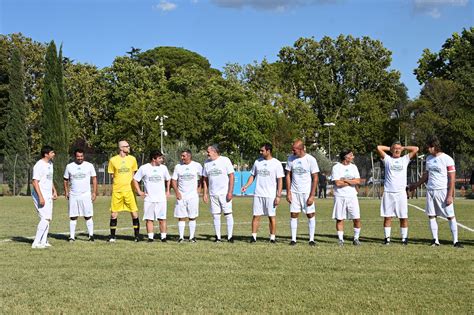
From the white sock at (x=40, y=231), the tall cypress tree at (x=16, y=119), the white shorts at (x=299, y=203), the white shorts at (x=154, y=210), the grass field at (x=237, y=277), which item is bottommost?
the grass field at (x=237, y=277)

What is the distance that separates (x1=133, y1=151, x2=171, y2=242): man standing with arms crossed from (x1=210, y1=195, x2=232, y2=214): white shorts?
1131mm

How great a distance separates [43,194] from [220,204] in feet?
12.7

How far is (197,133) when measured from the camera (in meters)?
66.6

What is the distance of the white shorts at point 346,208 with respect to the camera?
14500mm

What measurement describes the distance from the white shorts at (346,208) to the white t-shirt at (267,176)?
140 cm

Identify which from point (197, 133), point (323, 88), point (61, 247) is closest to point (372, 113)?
point (323, 88)

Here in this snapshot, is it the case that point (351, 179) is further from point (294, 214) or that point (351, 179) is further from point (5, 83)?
point (5, 83)

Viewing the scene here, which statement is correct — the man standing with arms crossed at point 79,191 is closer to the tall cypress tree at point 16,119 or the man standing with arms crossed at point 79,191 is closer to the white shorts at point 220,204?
the white shorts at point 220,204

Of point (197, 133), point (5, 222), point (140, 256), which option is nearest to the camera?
point (140, 256)

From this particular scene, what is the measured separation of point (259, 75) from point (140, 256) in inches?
2395

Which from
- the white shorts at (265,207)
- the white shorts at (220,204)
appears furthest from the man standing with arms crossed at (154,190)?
the white shorts at (265,207)

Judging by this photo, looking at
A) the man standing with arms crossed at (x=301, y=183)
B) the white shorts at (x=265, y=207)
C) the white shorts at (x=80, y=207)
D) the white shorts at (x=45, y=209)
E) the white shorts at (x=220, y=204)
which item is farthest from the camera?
the white shorts at (x=80, y=207)

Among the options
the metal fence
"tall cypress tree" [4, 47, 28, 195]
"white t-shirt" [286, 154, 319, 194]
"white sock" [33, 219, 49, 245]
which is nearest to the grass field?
"white sock" [33, 219, 49, 245]

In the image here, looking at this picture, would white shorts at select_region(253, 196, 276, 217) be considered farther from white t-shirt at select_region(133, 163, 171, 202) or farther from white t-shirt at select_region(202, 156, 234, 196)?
white t-shirt at select_region(133, 163, 171, 202)
